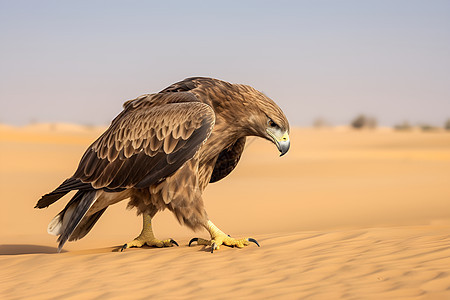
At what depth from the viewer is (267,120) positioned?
657 centimetres

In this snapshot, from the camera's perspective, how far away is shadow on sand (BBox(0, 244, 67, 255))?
28.4 ft

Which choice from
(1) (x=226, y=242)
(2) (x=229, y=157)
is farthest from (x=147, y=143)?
(1) (x=226, y=242)

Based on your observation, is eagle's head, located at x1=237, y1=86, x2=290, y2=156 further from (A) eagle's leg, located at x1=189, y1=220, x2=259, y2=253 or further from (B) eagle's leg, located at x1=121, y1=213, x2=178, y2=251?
(B) eagle's leg, located at x1=121, y1=213, x2=178, y2=251

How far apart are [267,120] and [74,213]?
224 cm

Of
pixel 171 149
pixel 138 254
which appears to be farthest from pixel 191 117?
pixel 138 254

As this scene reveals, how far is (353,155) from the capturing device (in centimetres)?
3297

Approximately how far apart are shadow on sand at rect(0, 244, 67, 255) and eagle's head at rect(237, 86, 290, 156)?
11.8 ft

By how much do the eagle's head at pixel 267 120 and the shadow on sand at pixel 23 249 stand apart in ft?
11.8

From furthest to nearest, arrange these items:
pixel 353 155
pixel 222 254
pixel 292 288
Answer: pixel 353 155
pixel 222 254
pixel 292 288

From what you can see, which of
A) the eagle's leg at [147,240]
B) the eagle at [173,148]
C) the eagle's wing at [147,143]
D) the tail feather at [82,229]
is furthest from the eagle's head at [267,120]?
the tail feather at [82,229]

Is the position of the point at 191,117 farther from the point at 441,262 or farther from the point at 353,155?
the point at 353,155

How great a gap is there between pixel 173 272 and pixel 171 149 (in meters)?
1.28

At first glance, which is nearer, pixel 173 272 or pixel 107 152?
pixel 173 272

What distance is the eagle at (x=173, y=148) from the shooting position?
636 centimetres
